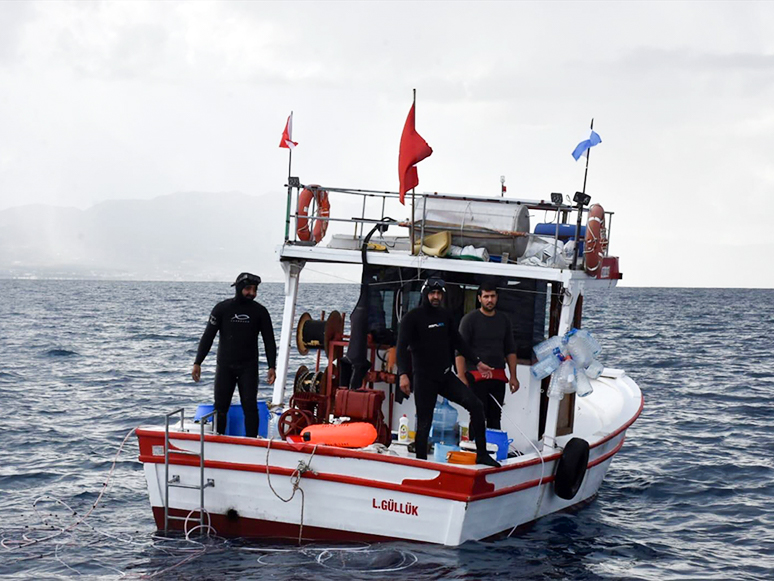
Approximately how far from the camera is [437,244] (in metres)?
10.7

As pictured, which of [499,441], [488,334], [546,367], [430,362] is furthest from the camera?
[546,367]

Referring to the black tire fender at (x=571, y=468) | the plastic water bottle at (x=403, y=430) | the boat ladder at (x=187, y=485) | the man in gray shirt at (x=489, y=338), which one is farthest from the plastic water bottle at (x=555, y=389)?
the boat ladder at (x=187, y=485)

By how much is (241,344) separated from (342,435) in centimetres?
142

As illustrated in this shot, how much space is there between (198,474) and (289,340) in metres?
2.14

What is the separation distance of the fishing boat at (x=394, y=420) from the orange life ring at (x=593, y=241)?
0.6 inches

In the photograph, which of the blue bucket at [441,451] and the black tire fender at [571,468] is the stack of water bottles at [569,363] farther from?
the blue bucket at [441,451]

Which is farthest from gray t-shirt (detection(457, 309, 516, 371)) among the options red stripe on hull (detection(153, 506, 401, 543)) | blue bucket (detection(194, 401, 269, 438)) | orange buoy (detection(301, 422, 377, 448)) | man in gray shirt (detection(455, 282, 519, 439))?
blue bucket (detection(194, 401, 269, 438))

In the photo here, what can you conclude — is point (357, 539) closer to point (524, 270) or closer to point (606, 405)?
point (524, 270)

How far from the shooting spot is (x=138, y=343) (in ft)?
127

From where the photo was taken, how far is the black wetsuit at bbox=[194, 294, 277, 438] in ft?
33.9

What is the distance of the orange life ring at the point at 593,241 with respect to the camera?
10898 mm

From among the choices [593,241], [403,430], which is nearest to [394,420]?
[403,430]

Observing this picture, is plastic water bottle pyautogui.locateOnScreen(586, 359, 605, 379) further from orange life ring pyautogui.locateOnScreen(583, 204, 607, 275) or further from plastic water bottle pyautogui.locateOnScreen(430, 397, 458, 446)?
plastic water bottle pyautogui.locateOnScreen(430, 397, 458, 446)

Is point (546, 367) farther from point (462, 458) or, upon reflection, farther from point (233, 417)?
point (233, 417)
